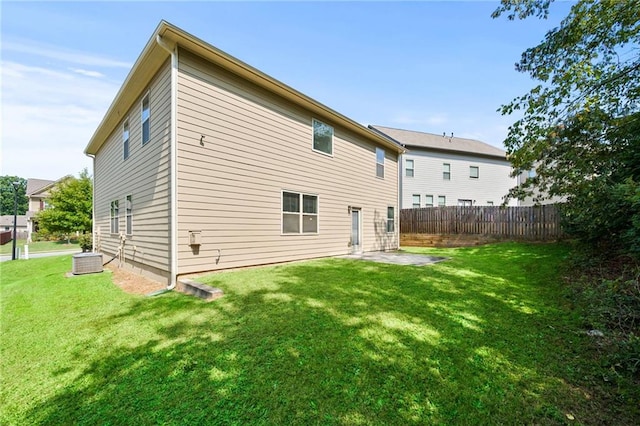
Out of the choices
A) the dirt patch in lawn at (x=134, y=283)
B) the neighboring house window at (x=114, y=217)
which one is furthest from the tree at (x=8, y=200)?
the dirt patch in lawn at (x=134, y=283)

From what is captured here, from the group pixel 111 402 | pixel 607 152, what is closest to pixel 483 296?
pixel 607 152

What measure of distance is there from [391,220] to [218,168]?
8646 millimetres

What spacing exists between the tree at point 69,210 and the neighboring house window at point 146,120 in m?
19.8

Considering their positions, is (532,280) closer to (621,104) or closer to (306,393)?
(621,104)

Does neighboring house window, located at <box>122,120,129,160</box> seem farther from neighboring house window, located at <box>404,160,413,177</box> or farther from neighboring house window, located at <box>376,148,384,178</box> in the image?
neighboring house window, located at <box>404,160,413,177</box>

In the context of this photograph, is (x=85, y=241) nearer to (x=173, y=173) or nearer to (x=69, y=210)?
(x=69, y=210)

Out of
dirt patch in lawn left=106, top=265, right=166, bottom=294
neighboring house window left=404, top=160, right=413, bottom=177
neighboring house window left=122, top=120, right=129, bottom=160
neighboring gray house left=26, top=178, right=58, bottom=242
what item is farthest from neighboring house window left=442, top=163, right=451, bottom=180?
neighboring gray house left=26, top=178, right=58, bottom=242

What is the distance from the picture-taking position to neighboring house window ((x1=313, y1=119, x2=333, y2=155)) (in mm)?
9117

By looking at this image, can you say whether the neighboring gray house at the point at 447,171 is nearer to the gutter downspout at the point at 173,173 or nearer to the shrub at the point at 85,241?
the gutter downspout at the point at 173,173

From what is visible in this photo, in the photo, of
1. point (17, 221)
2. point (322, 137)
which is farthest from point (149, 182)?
point (17, 221)

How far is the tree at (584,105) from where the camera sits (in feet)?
17.1

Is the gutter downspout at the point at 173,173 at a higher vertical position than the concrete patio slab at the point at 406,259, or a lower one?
higher

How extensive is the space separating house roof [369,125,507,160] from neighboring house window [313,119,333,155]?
373 inches

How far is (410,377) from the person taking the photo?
7.98ft
